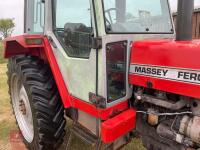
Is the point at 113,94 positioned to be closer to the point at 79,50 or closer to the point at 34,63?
the point at 79,50

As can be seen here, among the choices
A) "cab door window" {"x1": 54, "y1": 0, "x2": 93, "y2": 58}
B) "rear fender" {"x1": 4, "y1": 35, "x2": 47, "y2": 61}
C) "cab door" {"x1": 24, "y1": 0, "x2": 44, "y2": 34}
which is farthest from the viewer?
"rear fender" {"x1": 4, "y1": 35, "x2": 47, "y2": 61}

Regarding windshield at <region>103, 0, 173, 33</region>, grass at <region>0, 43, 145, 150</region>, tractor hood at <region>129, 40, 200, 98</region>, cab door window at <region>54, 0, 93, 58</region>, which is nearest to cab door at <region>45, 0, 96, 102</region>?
cab door window at <region>54, 0, 93, 58</region>

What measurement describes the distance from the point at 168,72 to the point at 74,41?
3.48 ft

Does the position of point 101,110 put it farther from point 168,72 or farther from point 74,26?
point 74,26

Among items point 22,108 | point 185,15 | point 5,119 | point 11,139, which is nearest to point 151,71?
point 185,15

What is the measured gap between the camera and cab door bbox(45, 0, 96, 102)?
272cm

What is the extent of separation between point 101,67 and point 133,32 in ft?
1.63

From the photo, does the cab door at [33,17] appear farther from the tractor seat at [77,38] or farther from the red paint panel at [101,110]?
the red paint panel at [101,110]

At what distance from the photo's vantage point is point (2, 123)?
15.3ft

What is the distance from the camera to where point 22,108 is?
3.75m

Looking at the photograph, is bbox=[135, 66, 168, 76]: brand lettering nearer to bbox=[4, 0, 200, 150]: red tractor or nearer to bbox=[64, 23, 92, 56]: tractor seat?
bbox=[4, 0, 200, 150]: red tractor

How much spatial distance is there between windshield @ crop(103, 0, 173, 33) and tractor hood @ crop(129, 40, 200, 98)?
0.78ft

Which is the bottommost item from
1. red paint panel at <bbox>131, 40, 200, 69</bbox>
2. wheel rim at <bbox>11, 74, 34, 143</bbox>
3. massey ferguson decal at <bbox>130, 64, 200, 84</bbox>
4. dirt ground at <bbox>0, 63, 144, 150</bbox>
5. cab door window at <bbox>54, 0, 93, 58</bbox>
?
dirt ground at <bbox>0, 63, 144, 150</bbox>

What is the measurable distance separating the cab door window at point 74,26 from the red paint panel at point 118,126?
0.66 metres
